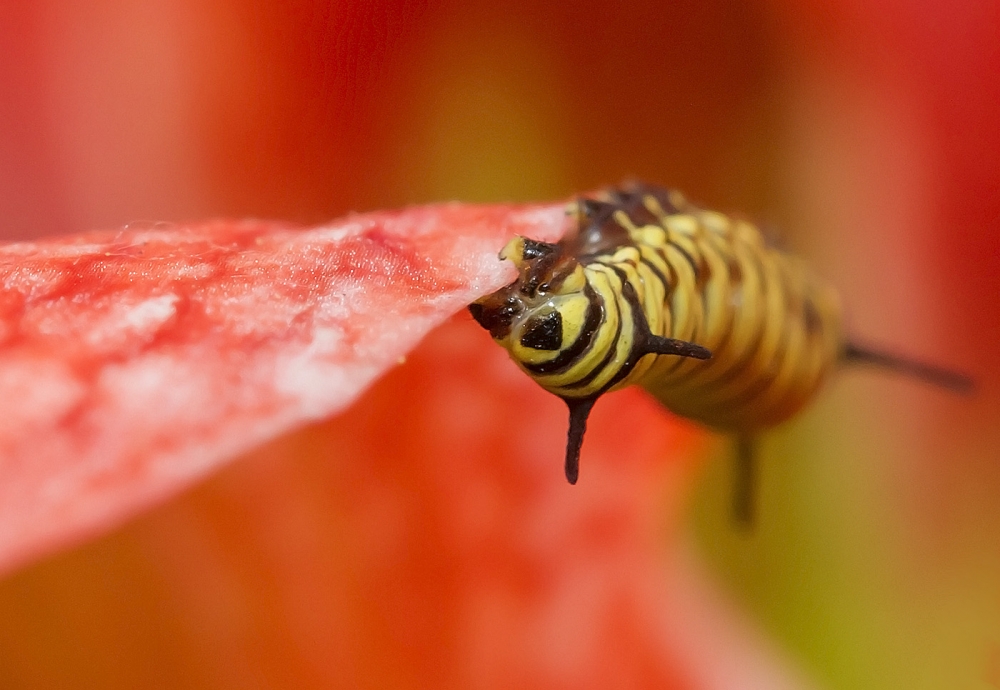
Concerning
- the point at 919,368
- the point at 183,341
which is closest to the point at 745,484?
the point at 919,368

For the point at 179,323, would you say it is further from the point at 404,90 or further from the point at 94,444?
the point at 404,90

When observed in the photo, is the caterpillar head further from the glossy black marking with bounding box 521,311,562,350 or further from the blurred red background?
the blurred red background

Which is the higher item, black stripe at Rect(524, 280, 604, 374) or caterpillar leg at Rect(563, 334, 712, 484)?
black stripe at Rect(524, 280, 604, 374)

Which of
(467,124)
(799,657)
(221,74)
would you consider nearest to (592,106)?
(467,124)

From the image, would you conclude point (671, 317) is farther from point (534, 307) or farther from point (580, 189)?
point (580, 189)

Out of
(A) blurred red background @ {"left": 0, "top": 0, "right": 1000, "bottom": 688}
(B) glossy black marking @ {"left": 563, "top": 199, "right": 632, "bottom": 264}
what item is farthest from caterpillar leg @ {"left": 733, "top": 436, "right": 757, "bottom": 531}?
(B) glossy black marking @ {"left": 563, "top": 199, "right": 632, "bottom": 264}

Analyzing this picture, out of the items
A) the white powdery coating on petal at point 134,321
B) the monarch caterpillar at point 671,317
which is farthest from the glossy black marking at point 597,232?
the white powdery coating on petal at point 134,321
